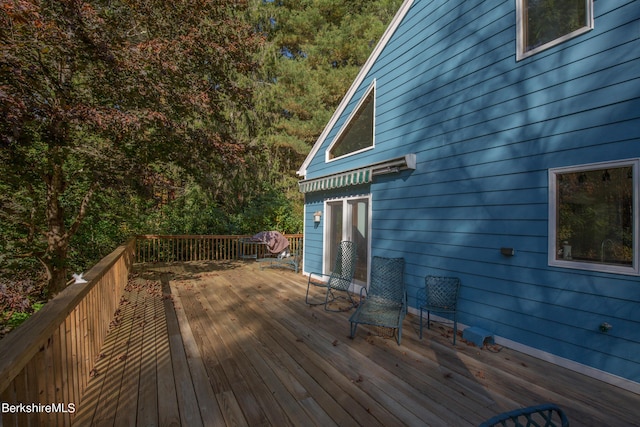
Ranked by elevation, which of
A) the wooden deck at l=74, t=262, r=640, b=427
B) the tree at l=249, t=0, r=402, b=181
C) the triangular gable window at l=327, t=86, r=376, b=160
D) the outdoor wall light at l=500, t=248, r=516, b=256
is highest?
the tree at l=249, t=0, r=402, b=181

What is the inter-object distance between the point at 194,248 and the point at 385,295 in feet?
26.1

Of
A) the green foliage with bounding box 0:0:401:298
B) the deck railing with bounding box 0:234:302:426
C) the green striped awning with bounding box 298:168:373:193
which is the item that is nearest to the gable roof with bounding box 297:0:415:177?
the green striped awning with bounding box 298:168:373:193

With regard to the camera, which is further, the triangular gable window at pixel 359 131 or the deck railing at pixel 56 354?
the triangular gable window at pixel 359 131

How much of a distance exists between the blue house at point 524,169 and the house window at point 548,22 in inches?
0.5

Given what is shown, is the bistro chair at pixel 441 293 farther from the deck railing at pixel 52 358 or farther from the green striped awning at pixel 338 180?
the deck railing at pixel 52 358

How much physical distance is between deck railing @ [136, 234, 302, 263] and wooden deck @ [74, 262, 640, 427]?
5.47 m

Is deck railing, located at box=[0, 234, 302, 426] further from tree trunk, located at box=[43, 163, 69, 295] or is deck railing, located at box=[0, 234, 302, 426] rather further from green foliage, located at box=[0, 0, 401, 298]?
tree trunk, located at box=[43, 163, 69, 295]

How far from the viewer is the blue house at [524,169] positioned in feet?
8.84

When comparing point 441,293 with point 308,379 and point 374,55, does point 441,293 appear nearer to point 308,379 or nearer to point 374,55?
point 308,379

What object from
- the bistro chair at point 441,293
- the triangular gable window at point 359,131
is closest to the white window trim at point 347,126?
the triangular gable window at point 359,131

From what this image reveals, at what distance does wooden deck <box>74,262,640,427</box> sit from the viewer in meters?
2.22

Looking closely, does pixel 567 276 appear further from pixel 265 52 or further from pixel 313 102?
pixel 265 52

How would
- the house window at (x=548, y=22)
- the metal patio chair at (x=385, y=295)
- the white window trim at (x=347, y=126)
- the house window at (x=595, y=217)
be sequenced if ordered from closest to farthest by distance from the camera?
the house window at (x=595, y=217) → the house window at (x=548, y=22) → the metal patio chair at (x=385, y=295) → the white window trim at (x=347, y=126)

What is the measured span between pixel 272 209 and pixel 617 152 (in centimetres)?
1083
